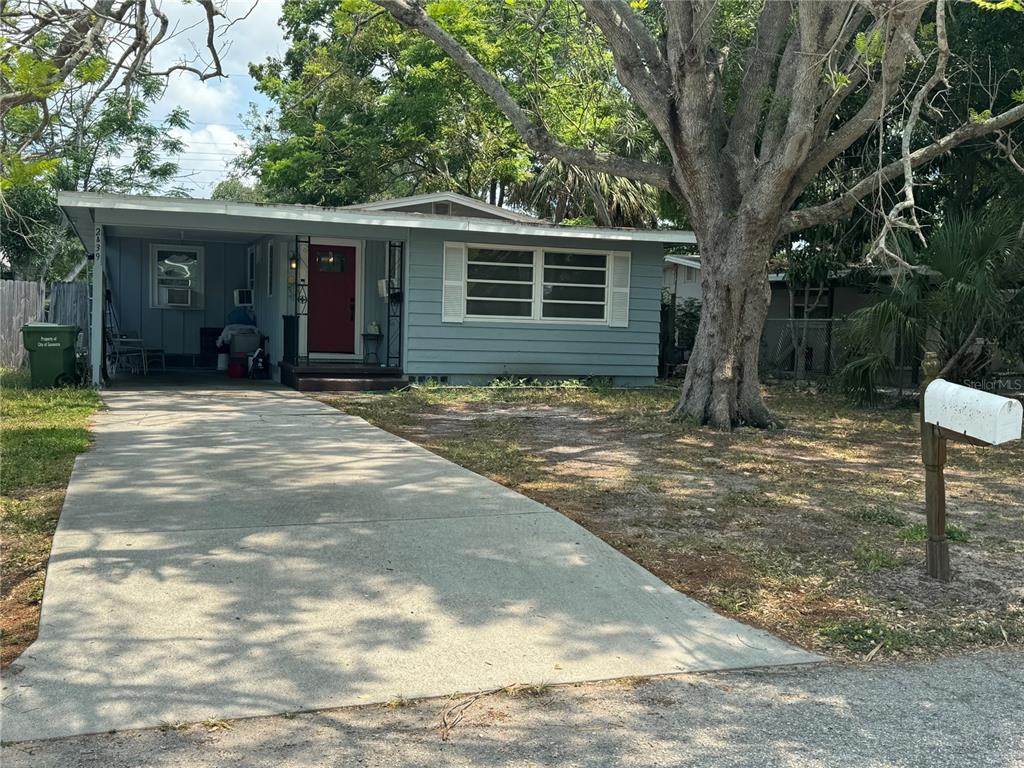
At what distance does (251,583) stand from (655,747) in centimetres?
255

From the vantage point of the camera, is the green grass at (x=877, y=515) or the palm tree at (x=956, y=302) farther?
the palm tree at (x=956, y=302)

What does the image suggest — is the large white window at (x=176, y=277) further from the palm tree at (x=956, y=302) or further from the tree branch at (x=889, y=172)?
the palm tree at (x=956, y=302)

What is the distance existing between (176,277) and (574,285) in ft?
28.2

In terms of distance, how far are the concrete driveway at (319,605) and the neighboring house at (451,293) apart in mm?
8127

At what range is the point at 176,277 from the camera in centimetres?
1928

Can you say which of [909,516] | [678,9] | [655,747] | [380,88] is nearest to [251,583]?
[655,747]

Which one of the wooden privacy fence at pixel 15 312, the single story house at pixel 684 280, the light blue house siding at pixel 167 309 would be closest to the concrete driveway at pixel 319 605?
the wooden privacy fence at pixel 15 312

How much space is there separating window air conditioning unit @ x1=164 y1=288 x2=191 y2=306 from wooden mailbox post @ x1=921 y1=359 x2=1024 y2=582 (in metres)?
16.8

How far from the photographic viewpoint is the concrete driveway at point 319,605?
12.9 feet

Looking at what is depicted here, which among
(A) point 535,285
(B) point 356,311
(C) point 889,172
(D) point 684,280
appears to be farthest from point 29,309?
(D) point 684,280

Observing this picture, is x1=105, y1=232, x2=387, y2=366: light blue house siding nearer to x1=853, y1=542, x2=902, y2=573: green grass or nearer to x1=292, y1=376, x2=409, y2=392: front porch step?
x1=292, y1=376, x2=409, y2=392: front porch step

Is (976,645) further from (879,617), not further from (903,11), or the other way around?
(903,11)

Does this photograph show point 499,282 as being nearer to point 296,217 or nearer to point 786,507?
point 296,217

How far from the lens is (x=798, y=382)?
60.4ft
